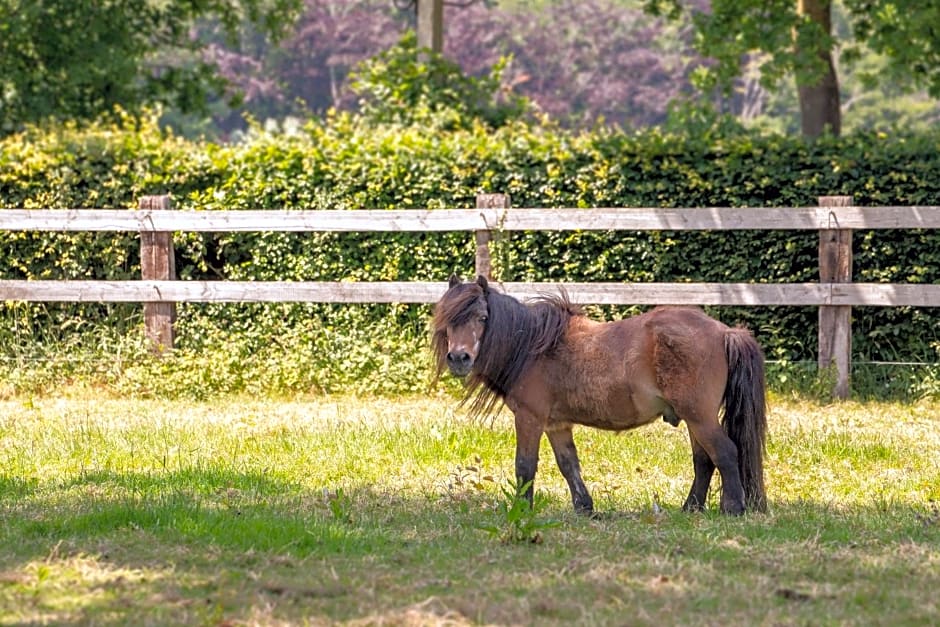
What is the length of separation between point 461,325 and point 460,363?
0.85ft

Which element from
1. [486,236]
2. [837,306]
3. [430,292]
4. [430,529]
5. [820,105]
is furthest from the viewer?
[820,105]

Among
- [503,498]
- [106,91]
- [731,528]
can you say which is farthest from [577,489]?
[106,91]

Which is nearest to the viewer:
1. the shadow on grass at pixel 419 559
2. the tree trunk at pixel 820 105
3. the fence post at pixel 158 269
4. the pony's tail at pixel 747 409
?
the shadow on grass at pixel 419 559

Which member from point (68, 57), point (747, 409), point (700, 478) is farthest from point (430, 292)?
point (68, 57)

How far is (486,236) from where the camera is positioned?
1153cm

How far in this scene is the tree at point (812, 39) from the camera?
15.4 meters

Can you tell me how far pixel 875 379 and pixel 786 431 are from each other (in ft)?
8.00

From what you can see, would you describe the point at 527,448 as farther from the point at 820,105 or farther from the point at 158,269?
the point at 820,105

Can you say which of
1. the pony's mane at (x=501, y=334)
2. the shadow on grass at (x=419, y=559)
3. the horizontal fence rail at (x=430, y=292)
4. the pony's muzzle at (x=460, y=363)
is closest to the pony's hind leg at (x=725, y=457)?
the shadow on grass at (x=419, y=559)

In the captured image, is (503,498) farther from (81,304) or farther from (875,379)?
(81,304)

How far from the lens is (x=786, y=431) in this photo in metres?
9.41

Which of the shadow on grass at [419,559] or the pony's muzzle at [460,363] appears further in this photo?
the pony's muzzle at [460,363]

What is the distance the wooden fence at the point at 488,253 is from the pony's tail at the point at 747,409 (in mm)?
4127

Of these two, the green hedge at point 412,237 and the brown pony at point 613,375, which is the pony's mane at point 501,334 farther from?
the green hedge at point 412,237
